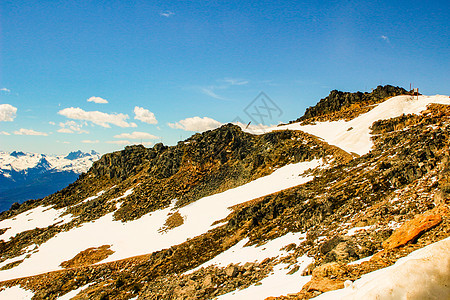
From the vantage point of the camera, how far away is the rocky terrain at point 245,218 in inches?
549

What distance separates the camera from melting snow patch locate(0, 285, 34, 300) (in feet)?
118

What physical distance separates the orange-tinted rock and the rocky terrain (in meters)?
0.07

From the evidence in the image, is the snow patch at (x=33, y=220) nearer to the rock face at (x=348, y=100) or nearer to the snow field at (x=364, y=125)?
the snow field at (x=364, y=125)

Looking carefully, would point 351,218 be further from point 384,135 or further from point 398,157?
point 384,135

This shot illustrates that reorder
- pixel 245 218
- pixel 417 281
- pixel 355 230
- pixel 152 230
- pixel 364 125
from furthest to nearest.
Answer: pixel 364 125, pixel 152 230, pixel 245 218, pixel 355 230, pixel 417 281

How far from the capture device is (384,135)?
142 feet

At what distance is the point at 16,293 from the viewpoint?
37594 millimetres

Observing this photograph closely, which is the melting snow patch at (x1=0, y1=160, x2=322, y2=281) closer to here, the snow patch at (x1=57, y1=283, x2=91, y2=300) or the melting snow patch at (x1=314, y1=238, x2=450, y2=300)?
the snow patch at (x1=57, y1=283, x2=91, y2=300)

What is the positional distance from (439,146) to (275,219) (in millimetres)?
16974

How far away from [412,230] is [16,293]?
5213 cm

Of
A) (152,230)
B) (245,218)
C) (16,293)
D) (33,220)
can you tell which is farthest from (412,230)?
(33,220)

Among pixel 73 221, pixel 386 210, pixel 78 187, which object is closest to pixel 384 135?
pixel 386 210

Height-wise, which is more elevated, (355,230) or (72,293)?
(355,230)

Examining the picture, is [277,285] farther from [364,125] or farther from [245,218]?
[364,125]
